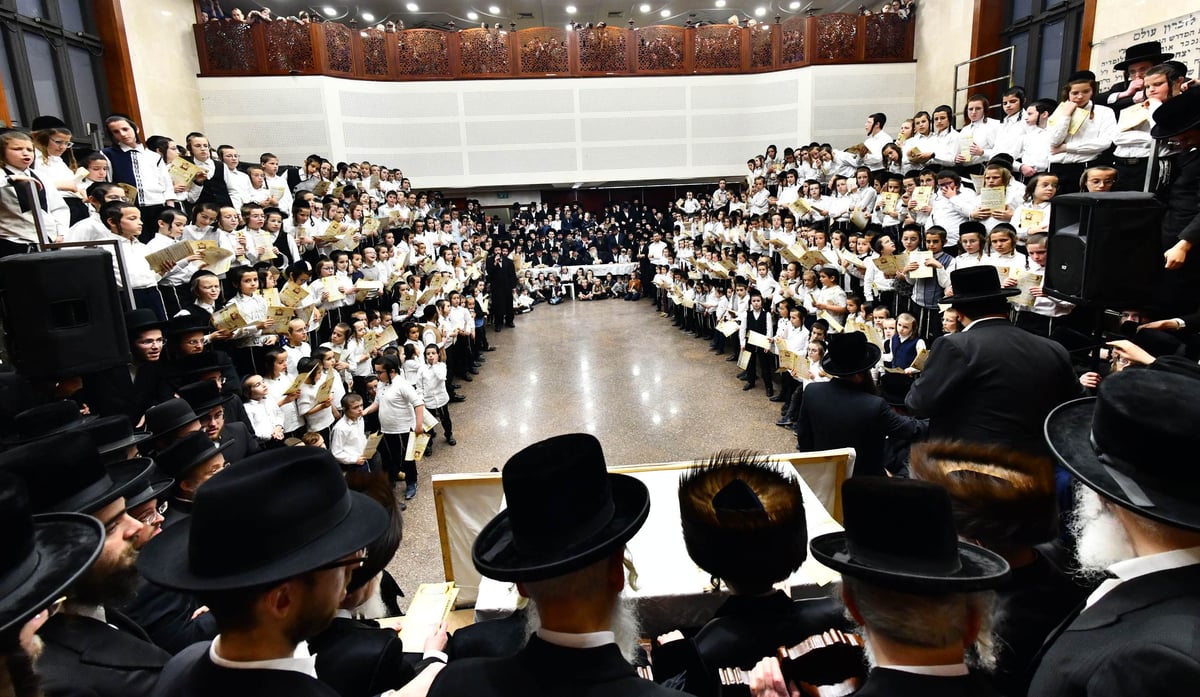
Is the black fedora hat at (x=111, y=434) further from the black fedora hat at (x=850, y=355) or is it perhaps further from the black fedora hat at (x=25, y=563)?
the black fedora hat at (x=850, y=355)

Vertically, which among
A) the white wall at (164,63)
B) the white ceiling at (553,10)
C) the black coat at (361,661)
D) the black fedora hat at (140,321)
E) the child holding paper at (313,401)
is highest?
the white ceiling at (553,10)

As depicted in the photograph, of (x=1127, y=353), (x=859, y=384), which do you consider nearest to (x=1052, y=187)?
(x=1127, y=353)

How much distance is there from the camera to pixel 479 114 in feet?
52.5

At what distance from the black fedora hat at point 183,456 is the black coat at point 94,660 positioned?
3.83ft

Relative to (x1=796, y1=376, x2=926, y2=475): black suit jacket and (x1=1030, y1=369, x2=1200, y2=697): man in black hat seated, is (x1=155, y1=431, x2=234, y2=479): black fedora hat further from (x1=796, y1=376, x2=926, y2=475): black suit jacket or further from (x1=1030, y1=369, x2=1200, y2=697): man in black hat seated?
(x1=796, y1=376, x2=926, y2=475): black suit jacket

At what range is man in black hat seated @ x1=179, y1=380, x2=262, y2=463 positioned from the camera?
3.45 metres

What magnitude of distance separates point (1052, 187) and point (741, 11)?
48.6 ft

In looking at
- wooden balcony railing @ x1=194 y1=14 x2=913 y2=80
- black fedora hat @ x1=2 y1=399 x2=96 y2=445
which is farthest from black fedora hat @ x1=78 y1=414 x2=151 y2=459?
wooden balcony railing @ x1=194 y1=14 x2=913 y2=80

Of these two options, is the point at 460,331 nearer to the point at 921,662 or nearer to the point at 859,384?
the point at 859,384

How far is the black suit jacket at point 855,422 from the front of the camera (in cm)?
339

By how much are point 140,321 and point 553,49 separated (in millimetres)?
14273

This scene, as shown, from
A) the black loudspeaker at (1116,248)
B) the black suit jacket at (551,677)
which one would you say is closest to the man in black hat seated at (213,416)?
the black suit jacket at (551,677)

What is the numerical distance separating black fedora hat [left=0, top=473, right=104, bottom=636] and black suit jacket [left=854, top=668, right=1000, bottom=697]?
1.49 m

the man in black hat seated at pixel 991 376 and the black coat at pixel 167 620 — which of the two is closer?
the black coat at pixel 167 620
